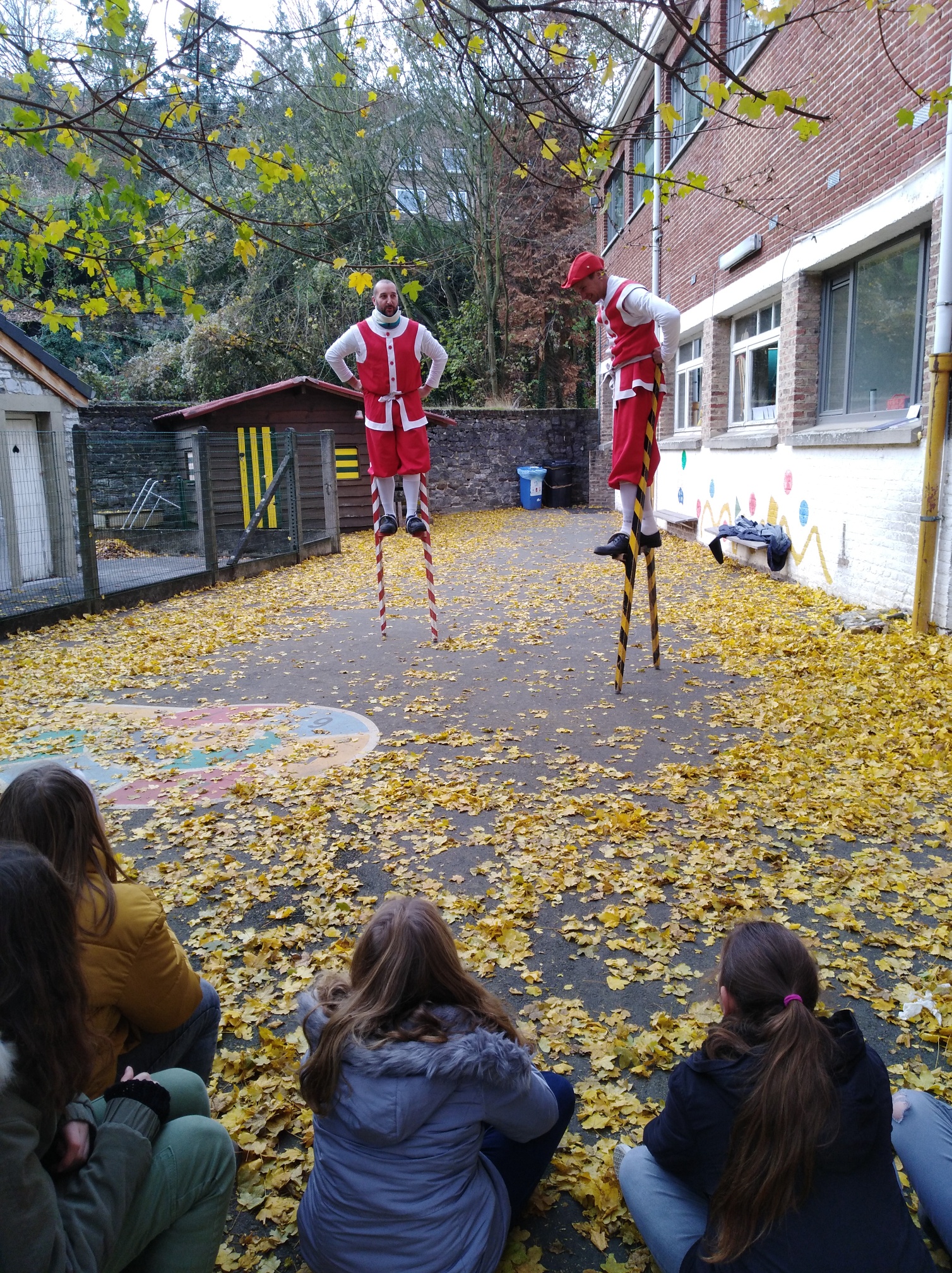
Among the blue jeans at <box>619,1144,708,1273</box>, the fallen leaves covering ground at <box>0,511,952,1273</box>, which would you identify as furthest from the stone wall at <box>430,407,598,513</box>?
the blue jeans at <box>619,1144,708,1273</box>

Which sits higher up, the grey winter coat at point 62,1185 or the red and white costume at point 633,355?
the red and white costume at point 633,355

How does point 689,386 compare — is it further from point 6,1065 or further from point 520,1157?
point 6,1065

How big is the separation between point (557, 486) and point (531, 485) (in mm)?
997

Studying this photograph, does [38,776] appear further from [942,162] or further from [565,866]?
[942,162]

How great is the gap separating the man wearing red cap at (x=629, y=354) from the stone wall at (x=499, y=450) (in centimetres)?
1962

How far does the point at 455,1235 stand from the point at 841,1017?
0.90 metres

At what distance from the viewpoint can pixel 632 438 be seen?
22.0 feet

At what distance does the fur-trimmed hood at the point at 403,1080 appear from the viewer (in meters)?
1.89

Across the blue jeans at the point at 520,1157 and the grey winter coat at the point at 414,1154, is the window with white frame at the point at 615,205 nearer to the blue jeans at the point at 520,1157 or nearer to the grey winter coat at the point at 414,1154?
the blue jeans at the point at 520,1157

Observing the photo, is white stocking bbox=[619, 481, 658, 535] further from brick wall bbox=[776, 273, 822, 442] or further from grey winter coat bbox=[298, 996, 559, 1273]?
grey winter coat bbox=[298, 996, 559, 1273]

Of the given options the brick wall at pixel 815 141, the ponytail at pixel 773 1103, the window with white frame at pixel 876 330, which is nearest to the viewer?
the ponytail at pixel 773 1103

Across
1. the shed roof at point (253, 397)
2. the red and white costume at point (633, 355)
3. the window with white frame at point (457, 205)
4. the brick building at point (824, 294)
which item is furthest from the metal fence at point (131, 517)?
the window with white frame at point (457, 205)

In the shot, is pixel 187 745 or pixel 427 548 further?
pixel 427 548

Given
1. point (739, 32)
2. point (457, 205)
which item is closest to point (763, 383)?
point (739, 32)
